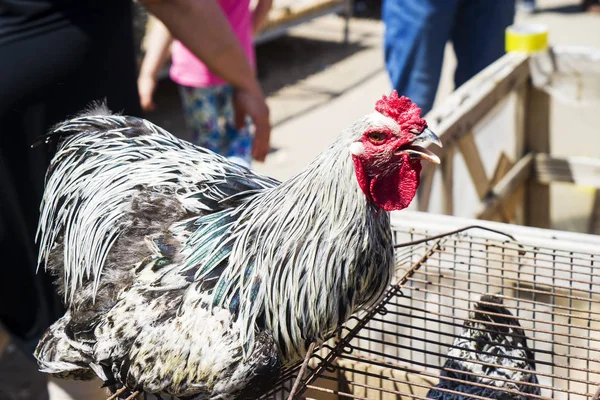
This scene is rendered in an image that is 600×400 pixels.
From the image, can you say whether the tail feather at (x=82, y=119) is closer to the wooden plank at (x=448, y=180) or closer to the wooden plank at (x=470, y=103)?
the wooden plank at (x=470, y=103)

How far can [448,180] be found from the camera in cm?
305

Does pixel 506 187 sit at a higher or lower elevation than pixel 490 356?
lower

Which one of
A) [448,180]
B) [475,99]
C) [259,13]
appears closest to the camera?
[448,180]

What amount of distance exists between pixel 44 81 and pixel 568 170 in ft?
9.41

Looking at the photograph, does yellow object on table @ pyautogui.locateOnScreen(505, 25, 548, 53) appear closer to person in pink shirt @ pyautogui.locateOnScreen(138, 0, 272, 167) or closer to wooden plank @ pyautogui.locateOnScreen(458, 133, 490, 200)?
wooden plank @ pyautogui.locateOnScreen(458, 133, 490, 200)

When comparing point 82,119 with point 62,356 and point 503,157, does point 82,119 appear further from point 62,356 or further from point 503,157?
point 503,157

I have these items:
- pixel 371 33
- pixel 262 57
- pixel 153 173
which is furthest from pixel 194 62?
pixel 371 33

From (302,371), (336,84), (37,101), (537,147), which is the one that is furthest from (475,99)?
(336,84)

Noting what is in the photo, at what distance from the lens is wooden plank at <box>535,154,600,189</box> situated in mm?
3854

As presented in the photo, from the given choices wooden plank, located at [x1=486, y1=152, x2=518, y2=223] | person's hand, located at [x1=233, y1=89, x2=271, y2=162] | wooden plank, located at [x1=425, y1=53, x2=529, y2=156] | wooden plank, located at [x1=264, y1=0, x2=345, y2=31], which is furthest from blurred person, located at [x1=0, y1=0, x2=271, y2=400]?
wooden plank, located at [x1=264, y1=0, x2=345, y2=31]

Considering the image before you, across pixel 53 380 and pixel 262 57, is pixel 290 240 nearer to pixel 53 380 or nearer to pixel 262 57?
pixel 53 380

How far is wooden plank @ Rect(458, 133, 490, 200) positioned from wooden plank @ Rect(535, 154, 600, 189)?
59cm

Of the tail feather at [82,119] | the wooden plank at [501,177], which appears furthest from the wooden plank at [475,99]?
the tail feather at [82,119]

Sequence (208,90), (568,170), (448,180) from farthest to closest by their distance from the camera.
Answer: (568,170) < (208,90) < (448,180)
